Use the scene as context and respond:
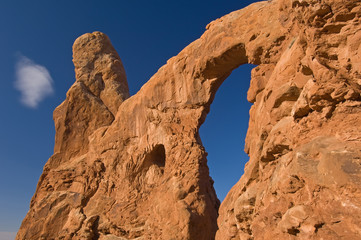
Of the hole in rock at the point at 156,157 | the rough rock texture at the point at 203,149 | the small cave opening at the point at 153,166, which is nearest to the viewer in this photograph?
the rough rock texture at the point at 203,149

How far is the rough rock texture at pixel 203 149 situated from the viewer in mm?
4074

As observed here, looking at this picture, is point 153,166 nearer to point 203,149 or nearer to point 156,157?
point 156,157

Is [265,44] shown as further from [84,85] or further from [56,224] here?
[84,85]

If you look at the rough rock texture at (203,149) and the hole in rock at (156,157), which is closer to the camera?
the rough rock texture at (203,149)

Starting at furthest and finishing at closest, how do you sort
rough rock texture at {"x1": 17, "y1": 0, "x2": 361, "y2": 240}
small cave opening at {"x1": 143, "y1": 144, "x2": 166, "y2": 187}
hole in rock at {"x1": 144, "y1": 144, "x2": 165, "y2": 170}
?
hole in rock at {"x1": 144, "y1": 144, "x2": 165, "y2": 170} → small cave opening at {"x1": 143, "y1": 144, "x2": 166, "y2": 187} → rough rock texture at {"x1": 17, "y1": 0, "x2": 361, "y2": 240}

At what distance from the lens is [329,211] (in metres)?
3.65

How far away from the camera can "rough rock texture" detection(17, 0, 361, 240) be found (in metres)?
4.07

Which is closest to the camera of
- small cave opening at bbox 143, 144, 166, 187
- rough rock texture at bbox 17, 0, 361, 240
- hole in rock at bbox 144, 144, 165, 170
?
rough rock texture at bbox 17, 0, 361, 240

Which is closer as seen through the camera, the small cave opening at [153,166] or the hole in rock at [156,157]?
the small cave opening at [153,166]

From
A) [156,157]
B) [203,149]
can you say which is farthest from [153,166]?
[203,149]

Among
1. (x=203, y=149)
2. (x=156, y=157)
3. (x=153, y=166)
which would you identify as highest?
(x=156, y=157)

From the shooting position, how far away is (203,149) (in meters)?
11.5

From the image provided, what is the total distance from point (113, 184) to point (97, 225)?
6.56 feet

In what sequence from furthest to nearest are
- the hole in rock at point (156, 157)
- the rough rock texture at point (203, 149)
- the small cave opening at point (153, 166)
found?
the hole in rock at point (156, 157), the small cave opening at point (153, 166), the rough rock texture at point (203, 149)
